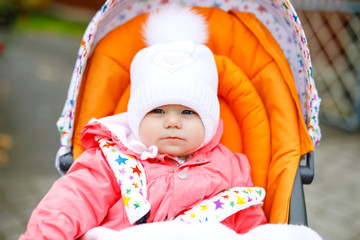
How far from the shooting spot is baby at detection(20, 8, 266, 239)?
4.60ft

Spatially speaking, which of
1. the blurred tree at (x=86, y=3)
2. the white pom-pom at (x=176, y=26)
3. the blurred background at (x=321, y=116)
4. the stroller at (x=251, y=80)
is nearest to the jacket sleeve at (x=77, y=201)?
the stroller at (x=251, y=80)

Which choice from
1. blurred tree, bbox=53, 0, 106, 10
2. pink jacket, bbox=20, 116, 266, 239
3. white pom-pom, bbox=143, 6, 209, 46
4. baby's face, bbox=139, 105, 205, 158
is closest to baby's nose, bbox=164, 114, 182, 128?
baby's face, bbox=139, 105, 205, 158

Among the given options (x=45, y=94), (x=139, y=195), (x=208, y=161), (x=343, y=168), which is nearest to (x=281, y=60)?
(x=208, y=161)

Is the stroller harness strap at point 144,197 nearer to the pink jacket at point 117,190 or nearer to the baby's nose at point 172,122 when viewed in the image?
the pink jacket at point 117,190

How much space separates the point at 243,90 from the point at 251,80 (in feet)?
0.28

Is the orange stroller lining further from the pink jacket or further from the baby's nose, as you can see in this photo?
the baby's nose

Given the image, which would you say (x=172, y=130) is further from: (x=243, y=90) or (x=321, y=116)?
(x=321, y=116)

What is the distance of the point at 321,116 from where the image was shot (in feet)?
14.8

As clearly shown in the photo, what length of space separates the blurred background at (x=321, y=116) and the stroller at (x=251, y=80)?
1172 millimetres

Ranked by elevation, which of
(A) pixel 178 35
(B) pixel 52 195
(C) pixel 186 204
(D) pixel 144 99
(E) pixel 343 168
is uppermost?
(A) pixel 178 35

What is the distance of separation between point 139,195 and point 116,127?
1.02 ft

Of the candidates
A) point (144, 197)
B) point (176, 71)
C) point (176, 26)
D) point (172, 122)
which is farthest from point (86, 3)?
point (144, 197)

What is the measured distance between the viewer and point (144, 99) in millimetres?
1520

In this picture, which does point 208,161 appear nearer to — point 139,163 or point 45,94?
point 139,163
